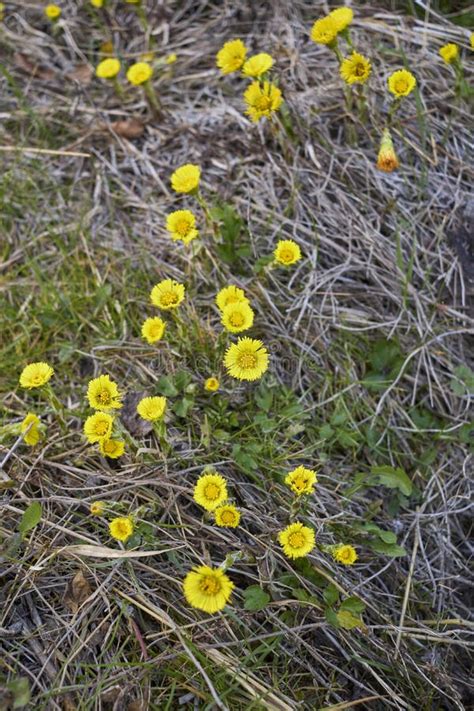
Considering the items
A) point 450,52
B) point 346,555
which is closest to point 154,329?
point 346,555

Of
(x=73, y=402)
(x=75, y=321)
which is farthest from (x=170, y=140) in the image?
(x=73, y=402)

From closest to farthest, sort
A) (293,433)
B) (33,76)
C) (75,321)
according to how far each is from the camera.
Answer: (293,433)
(75,321)
(33,76)

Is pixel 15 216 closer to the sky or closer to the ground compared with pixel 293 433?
closer to the sky

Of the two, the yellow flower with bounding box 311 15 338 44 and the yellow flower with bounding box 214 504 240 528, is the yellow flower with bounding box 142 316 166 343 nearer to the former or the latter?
the yellow flower with bounding box 214 504 240 528

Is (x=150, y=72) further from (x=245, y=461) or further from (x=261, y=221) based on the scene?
(x=245, y=461)

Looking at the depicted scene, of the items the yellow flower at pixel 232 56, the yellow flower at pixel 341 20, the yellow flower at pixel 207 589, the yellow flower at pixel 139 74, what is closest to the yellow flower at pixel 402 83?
the yellow flower at pixel 341 20

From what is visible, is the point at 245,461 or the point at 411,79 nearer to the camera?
the point at 245,461

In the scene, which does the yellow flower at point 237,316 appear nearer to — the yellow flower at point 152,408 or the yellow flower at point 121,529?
the yellow flower at point 152,408
